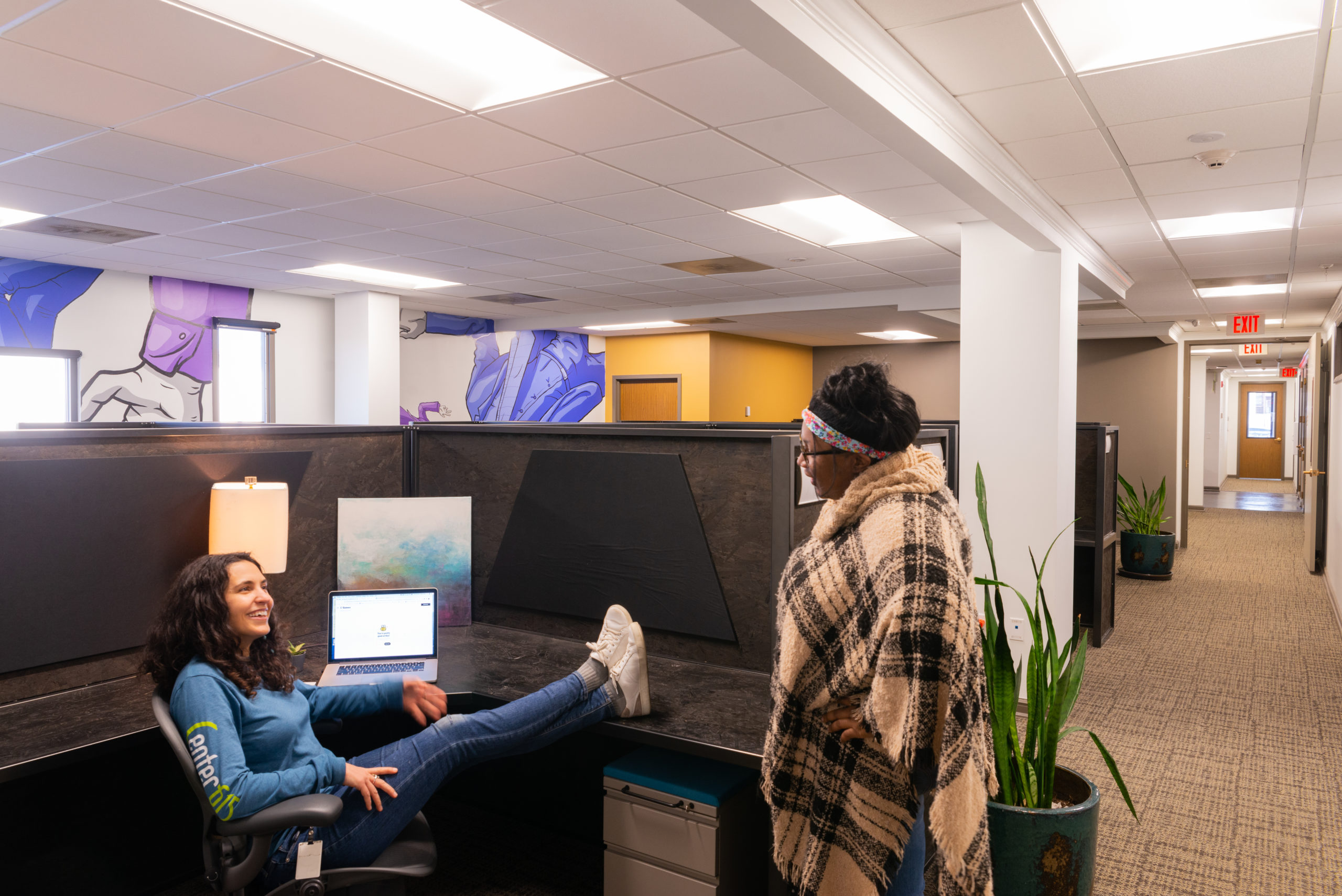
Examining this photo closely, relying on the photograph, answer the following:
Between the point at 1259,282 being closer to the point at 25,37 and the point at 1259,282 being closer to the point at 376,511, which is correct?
the point at 376,511

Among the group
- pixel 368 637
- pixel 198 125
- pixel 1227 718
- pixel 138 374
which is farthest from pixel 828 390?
pixel 138 374

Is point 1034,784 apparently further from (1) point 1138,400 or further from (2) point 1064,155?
(1) point 1138,400

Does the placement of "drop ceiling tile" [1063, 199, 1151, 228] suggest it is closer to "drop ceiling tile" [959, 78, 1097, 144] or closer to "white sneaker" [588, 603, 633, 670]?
"drop ceiling tile" [959, 78, 1097, 144]

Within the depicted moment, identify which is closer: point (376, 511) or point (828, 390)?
point (828, 390)

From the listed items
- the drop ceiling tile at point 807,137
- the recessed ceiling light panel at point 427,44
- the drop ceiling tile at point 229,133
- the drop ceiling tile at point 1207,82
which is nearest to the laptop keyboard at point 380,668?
the recessed ceiling light panel at point 427,44

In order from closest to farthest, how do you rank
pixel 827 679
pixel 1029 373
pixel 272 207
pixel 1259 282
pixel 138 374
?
pixel 827 679, pixel 1029 373, pixel 272 207, pixel 1259 282, pixel 138 374

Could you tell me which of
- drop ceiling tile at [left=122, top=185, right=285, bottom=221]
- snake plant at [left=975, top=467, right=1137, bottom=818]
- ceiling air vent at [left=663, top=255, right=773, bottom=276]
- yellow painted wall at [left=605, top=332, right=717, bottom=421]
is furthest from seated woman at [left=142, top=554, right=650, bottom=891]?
yellow painted wall at [left=605, top=332, right=717, bottom=421]

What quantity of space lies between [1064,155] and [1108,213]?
1.05 meters

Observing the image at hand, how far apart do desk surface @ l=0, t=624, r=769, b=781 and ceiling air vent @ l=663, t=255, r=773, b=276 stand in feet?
11.8

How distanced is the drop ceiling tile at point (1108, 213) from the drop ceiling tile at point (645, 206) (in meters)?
Answer: 1.70

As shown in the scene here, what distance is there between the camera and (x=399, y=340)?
26.9ft

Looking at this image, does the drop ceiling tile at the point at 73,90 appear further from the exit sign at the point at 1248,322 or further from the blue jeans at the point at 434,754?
the exit sign at the point at 1248,322

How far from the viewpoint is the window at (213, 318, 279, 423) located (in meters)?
7.17

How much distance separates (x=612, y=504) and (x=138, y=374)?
5.68m
